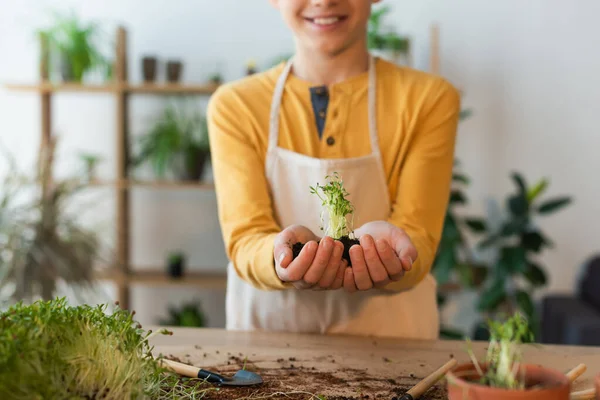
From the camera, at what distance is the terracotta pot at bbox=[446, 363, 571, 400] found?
86cm

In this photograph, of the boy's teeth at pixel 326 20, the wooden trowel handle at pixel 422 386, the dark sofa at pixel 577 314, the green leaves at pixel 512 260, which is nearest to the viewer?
the wooden trowel handle at pixel 422 386

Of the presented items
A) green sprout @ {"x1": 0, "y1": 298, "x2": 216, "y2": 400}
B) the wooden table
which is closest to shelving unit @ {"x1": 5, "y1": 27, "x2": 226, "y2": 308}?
the wooden table

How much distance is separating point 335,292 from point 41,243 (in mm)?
2116

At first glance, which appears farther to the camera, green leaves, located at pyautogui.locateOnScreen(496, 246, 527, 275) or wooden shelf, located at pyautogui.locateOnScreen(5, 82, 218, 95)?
wooden shelf, located at pyautogui.locateOnScreen(5, 82, 218, 95)

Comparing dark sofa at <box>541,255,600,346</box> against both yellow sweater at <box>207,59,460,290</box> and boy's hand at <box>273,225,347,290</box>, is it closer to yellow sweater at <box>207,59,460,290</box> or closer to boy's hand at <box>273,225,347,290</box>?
yellow sweater at <box>207,59,460,290</box>

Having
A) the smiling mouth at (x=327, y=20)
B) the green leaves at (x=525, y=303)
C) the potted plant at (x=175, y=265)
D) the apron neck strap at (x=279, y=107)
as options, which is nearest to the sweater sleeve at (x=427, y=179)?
the apron neck strap at (x=279, y=107)

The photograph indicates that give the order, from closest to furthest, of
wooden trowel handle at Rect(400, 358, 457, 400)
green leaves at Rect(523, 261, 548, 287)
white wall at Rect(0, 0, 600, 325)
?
wooden trowel handle at Rect(400, 358, 457, 400), green leaves at Rect(523, 261, 548, 287), white wall at Rect(0, 0, 600, 325)

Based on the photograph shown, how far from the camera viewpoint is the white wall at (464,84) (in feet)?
14.4

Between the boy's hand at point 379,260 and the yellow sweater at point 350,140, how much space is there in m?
0.26

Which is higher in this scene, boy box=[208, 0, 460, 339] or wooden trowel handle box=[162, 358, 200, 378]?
boy box=[208, 0, 460, 339]

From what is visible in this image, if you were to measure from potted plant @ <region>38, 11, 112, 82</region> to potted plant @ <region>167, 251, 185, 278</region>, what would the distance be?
1.21 meters

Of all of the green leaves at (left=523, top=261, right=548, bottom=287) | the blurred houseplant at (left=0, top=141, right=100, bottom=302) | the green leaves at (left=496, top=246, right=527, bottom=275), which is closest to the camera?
the blurred houseplant at (left=0, top=141, right=100, bottom=302)

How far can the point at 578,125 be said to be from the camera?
4.41 metres

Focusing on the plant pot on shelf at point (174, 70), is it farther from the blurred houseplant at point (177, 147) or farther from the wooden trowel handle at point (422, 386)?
the wooden trowel handle at point (422, 386)
